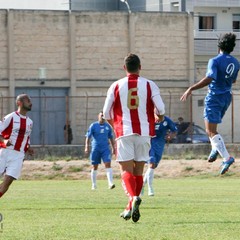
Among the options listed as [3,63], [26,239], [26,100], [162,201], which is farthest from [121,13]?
[26,239]

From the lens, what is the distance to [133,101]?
16.2 metres

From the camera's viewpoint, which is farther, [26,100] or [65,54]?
[65,54]

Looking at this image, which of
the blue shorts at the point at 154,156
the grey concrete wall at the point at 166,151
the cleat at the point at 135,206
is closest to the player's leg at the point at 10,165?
the cleat at the point at 135,206

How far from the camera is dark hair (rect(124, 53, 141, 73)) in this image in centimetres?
1623

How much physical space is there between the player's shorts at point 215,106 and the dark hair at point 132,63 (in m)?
1.74

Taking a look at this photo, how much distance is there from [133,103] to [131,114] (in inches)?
6.6

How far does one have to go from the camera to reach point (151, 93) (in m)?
16.2

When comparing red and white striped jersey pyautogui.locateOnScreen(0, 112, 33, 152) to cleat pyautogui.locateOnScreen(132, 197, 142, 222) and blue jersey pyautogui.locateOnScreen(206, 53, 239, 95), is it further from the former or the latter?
cleat pyautogui.locateOnScreen(132, 197, 142, 222)

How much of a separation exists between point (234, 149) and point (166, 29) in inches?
692

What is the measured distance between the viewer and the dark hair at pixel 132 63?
16234 millimetres

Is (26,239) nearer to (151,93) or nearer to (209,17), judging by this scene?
(151,93)

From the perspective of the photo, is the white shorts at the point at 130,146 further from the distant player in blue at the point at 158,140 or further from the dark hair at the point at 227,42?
the distant player in blue at the point at 158,140

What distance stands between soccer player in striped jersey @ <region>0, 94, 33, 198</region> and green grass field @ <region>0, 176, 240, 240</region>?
732 millimetres

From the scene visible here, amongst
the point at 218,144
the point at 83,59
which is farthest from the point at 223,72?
the point at 83,59
